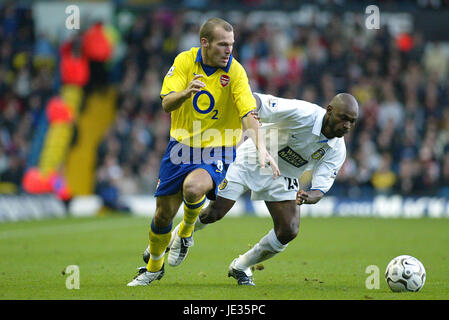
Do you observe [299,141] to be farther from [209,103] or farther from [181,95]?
[181,95]

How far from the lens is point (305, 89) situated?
2133 cm

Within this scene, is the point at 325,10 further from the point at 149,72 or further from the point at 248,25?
the point at 149,72

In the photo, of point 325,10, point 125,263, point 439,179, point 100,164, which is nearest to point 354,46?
point 325,10

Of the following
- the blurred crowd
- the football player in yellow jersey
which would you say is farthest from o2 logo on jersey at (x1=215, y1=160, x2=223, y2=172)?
the blurred crowd

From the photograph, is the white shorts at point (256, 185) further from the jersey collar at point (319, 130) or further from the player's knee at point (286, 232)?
the jersey collar at point (319, 130)

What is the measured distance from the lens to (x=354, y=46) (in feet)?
75.2

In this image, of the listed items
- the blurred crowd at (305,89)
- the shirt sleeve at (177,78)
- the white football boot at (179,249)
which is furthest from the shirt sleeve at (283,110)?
the blurred crowd at (305,89)

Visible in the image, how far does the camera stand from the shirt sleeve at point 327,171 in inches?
319

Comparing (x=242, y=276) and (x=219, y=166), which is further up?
(x=219, y=166)

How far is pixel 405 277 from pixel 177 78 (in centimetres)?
286

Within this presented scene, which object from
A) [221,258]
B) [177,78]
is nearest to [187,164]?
[177,78]

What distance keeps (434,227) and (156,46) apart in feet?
32.7

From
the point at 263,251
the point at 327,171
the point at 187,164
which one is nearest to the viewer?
the point at 187,164
